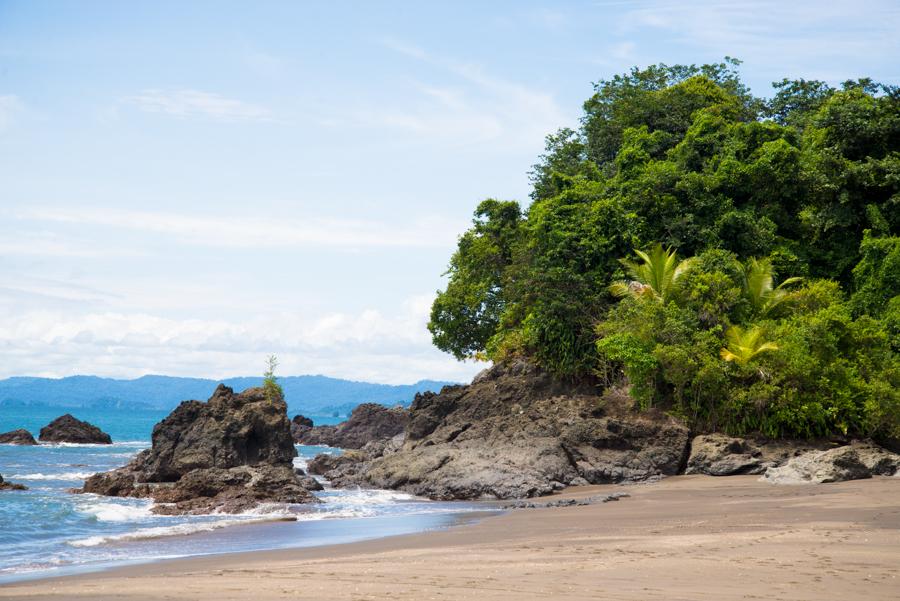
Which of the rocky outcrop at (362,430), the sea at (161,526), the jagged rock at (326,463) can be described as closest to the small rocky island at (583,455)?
the sea at (161,526)

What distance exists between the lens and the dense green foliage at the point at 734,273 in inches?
890

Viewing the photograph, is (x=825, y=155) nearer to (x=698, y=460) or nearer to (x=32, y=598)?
(x=698, y=460)

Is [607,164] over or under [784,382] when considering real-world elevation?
over

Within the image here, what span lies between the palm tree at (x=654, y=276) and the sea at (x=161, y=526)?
9.14m

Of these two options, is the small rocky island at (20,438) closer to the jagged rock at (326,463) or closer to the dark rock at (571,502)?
the jagged rock at (326,463)

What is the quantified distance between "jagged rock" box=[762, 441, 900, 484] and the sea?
6.50 metres

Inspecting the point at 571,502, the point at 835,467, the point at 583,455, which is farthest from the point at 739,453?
the point at 571,502

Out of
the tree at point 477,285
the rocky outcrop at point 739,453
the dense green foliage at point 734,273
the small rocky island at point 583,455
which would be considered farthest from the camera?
the tree at point 477,285

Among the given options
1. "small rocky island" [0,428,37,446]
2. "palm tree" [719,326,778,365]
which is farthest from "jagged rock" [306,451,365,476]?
"small rocky island" [0,428,37,446]

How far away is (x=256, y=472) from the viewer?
21781mm

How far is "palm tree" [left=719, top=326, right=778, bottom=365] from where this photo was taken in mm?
22875

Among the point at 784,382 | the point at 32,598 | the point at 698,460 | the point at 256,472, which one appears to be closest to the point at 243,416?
the point at 256,472

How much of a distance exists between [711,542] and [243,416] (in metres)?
19.1

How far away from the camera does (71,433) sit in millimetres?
55781
